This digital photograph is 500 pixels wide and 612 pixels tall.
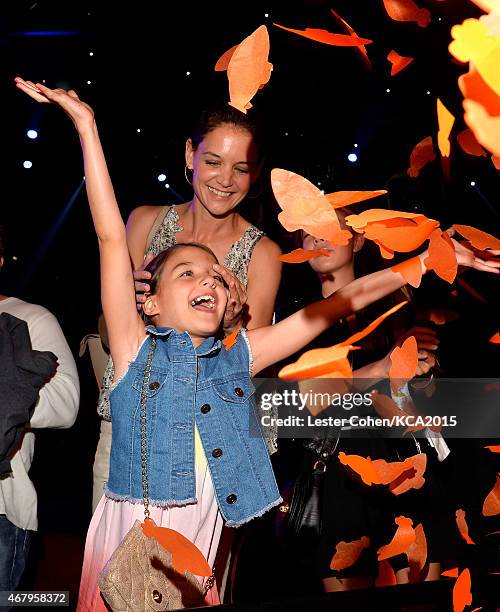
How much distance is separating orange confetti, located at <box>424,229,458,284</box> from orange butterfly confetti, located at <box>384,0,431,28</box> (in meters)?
0.30

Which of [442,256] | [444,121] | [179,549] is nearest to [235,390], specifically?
[179,549]

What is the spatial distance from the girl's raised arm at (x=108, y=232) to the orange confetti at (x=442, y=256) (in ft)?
1.91

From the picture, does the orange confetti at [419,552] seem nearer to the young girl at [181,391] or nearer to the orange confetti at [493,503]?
the orange confetti at [493,503]

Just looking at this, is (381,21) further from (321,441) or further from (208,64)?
(208,64)

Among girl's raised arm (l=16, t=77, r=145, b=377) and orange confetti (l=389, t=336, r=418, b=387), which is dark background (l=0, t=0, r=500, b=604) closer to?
orange confetti (l=389, t=336, r=418, b=387)

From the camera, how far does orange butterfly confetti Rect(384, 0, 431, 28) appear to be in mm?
1065

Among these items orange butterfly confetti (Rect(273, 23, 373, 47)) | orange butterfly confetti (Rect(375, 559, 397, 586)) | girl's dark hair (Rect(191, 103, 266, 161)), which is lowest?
orange butterfly confetti (Rect(375, 559, 397, 586))

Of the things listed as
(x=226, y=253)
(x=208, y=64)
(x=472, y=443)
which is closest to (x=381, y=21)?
(x=226, y=253)

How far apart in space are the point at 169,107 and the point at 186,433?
8.50 ft

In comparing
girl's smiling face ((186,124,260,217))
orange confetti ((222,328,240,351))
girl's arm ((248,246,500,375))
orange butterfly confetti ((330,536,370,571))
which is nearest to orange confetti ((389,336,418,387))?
girl's arm ((248,246,500,375))

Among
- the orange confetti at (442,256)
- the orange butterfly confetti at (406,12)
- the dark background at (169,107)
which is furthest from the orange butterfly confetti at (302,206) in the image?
the dark background at (169,107)

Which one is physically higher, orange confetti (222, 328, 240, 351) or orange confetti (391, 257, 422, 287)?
orange confetti (391, 257, 422, 287)

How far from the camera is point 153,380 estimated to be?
1.46m

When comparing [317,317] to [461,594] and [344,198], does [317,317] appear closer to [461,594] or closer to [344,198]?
[344,198]
